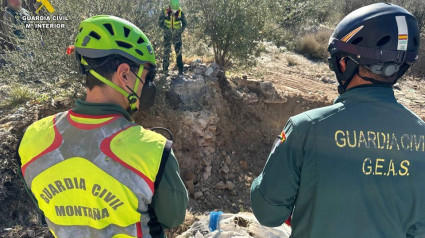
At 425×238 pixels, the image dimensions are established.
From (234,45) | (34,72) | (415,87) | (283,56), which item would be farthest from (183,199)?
(415,87)

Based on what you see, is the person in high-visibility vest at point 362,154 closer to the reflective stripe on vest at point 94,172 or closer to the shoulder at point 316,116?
the shoulder at point 316,116

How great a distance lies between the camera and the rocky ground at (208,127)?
4555mm

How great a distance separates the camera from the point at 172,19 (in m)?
6.87

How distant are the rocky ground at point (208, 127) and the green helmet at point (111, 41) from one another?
3264 mm

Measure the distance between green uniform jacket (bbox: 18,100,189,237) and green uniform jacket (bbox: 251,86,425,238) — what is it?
18.3 inches

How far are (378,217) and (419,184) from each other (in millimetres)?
239

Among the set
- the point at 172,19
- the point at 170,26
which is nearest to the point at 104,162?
the point at 170,26

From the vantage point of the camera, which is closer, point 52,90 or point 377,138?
point 377,138

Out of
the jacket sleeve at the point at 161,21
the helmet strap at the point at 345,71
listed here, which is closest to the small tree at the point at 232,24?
the jacket sleeve at the point at 161,21

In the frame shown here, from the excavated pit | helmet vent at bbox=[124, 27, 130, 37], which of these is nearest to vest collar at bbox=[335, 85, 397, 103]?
helmet vent at bbox=[124, 27, 130, 37]

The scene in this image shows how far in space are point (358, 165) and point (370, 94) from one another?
324mm

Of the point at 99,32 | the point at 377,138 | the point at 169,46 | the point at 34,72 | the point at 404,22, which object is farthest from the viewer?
the point at 169,46

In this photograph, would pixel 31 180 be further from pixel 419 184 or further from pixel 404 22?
pixel 404 22

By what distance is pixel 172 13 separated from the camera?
690 cm
